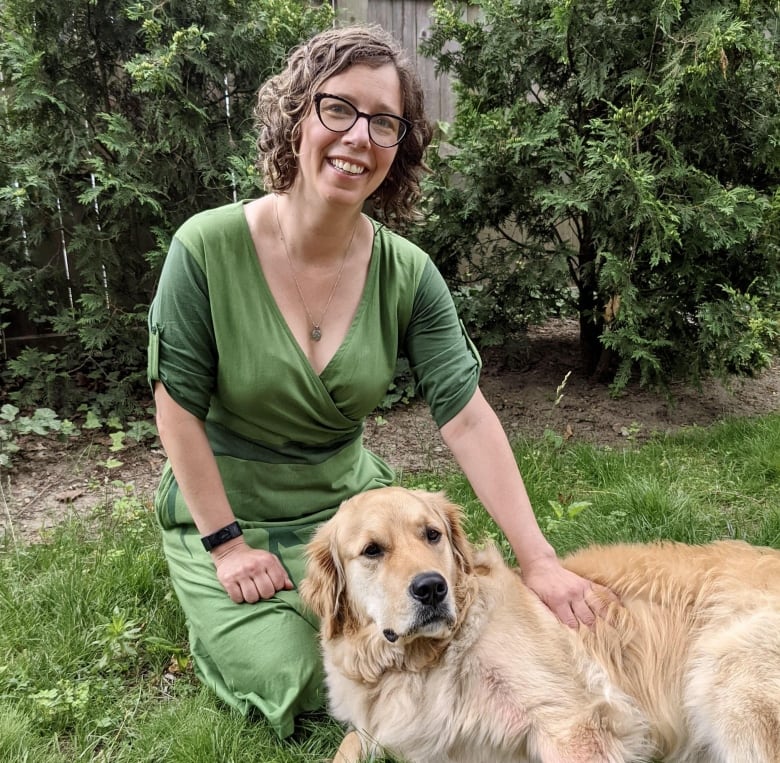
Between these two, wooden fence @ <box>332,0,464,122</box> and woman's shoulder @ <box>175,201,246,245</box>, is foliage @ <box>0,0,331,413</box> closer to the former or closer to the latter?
wooden fence @ <box>332,0,464,122</box>

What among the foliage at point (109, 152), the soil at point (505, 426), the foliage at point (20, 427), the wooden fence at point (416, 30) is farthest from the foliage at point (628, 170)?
the foliage at point (20, 427)

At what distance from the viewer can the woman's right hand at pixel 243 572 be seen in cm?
237

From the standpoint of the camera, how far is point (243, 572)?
236cm

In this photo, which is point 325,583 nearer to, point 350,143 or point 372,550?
point 372,550

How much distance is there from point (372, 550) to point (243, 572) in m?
0.59

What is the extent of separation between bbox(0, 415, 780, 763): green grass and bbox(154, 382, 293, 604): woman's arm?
40 centimetres

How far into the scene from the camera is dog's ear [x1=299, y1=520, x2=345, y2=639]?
210 centimetres

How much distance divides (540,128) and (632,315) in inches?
53.6

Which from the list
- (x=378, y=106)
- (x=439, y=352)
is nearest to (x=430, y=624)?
(x=439, y=352)

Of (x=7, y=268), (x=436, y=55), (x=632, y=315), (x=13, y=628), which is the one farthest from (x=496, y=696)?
(x=436, y=55)

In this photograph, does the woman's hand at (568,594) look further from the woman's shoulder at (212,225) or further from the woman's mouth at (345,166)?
the woman's shoulder at (212,225)

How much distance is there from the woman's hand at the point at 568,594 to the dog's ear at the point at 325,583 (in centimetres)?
64

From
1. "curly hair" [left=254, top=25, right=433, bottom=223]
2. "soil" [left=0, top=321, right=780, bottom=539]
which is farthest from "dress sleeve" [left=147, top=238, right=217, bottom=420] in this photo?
"soil" [left=0, top=321, right=780, bottom=539]

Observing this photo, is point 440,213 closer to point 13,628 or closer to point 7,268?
point 7,268
